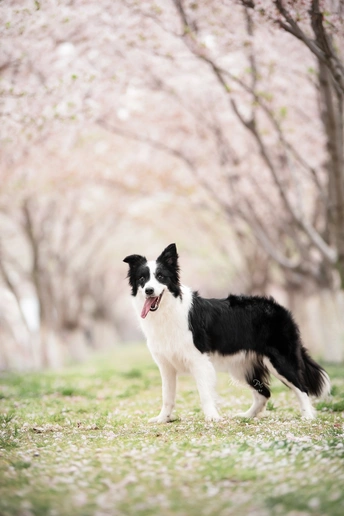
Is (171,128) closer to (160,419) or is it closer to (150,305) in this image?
(150,305)

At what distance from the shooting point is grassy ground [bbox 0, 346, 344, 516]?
433cm

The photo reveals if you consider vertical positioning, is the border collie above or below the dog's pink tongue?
below

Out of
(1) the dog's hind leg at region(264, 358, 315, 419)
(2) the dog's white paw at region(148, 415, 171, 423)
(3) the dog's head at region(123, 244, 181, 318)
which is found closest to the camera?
(3) the dog's head at region(123, 244, 181, 318)

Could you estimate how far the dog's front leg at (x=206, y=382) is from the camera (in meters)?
7.97

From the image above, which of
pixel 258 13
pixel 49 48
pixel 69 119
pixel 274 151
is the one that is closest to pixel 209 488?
pixel 258 13

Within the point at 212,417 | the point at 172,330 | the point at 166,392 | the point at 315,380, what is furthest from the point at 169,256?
the point at 315,380

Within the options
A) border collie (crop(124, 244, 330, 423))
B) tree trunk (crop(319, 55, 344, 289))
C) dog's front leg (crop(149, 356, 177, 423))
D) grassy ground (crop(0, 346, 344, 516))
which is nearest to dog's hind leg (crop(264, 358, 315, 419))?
border collie (crop(124, 244, 330, 423))

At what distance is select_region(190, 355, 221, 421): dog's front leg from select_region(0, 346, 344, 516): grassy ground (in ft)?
0.73

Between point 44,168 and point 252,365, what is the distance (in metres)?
14.6

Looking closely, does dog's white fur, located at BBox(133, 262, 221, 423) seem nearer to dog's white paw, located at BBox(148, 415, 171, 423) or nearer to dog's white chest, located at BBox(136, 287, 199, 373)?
dog's white chest, located at BBox(136, 287, 199, 373)

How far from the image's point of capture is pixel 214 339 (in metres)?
8.26

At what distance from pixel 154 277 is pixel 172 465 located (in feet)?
9.59

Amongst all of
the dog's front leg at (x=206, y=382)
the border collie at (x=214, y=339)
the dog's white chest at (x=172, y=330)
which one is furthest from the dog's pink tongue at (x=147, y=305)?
the dog's front leg at (x=206, y=382)

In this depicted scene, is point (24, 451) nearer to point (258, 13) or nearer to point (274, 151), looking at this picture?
point (258, 13)
